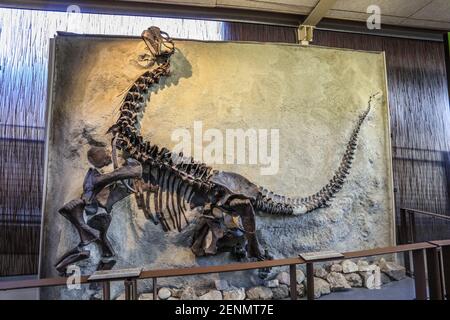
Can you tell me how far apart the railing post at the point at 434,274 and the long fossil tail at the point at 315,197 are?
148 cm

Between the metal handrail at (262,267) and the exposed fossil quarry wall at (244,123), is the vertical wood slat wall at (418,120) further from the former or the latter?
the metal handrail at (262,267)

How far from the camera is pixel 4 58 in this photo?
340 cm

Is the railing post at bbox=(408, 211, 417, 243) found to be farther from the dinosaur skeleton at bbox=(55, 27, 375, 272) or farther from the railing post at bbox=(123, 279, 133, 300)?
the railing post at bbox=(123, 279, 133, 300)

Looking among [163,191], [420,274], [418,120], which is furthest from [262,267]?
[418,120]

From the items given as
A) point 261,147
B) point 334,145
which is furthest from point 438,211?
point 261,147

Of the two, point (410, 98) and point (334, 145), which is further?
point (410, 98)

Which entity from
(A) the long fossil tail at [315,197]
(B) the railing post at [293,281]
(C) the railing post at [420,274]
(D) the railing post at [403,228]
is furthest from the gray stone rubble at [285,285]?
(D) the railing post at [403,228]

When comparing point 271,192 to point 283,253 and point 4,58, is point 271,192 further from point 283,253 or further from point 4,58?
point 4,58

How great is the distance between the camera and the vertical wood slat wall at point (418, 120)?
4270 mm

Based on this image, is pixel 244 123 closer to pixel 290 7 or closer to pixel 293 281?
pixel 290 7

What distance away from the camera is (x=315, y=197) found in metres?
3.33

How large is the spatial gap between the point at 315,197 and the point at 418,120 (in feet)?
7.74

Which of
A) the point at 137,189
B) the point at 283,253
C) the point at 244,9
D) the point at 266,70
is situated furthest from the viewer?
the point at 244,9
